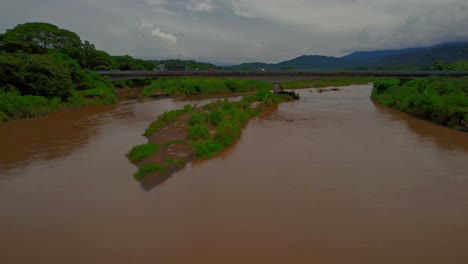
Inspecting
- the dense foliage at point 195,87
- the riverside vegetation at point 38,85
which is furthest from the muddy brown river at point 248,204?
the dense foliage at point 195,87

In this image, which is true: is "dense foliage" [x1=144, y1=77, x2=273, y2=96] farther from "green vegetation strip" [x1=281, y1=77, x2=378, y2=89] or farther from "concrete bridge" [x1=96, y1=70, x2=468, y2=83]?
"green vegetation strip" [x1=281, y1=77, x2=378, y2=89]

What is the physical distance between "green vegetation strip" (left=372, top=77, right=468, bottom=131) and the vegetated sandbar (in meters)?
12.8

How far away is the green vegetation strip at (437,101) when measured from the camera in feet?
65.7

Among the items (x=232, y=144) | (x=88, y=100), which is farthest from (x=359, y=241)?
(x=88, y=100)

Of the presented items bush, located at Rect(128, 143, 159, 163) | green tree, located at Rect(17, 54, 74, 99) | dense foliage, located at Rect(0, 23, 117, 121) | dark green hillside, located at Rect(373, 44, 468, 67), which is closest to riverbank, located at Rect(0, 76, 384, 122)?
dense foliage, located at Rect(0, 23, 117, 121)

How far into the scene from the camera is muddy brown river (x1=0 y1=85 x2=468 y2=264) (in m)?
7.46

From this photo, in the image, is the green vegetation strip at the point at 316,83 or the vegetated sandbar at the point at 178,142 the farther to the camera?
the green vegetation strip at the point at 316,83

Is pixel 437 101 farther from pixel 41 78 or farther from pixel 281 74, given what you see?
pixel 41 78

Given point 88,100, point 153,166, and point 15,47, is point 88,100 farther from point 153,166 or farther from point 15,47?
point 153,166

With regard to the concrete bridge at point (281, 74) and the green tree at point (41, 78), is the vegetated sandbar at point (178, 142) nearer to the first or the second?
the green tree at point (41, 78)

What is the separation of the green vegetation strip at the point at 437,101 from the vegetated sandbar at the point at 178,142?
12794 millimetres

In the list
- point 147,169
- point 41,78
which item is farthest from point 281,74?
point 147,169

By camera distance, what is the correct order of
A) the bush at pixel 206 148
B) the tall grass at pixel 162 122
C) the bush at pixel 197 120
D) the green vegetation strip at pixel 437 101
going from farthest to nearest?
1. the green vegetation strip at pixel 437 101
2. the bush at pixel 197 120
3. the tall grass at pixel 162 122
4. the bush at pixel 206 148

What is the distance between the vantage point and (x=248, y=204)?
9680 millimetres
